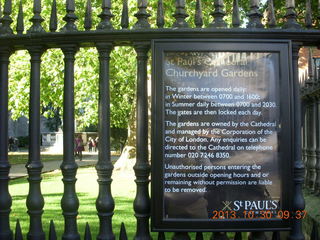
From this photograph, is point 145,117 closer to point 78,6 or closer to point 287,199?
point 287,199

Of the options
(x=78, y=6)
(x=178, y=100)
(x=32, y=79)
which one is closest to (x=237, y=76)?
(x=178, y=100)

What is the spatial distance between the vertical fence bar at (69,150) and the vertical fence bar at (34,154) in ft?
0.77

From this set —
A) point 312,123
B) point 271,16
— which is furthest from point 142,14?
point 312,123

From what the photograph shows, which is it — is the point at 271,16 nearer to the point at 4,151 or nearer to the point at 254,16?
the point at 254,16

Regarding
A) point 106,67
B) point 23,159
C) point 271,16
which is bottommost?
point 23,159

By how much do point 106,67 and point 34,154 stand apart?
0.96 m

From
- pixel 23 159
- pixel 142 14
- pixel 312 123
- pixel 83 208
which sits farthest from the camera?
pixel 23 159

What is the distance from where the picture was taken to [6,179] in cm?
361

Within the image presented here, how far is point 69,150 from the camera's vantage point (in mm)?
3451

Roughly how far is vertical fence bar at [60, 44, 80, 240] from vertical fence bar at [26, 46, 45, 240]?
0.24 metres

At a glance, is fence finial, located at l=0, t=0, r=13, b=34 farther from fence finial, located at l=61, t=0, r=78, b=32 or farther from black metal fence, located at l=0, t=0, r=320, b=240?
fence finial, located at l=61, t=0, r=78, b=32

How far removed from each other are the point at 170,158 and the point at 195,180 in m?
0.26

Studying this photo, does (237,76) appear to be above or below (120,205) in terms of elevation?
above

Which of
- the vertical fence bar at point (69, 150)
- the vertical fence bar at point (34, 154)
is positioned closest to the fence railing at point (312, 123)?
the vertical fence bar at point (69, 150)
